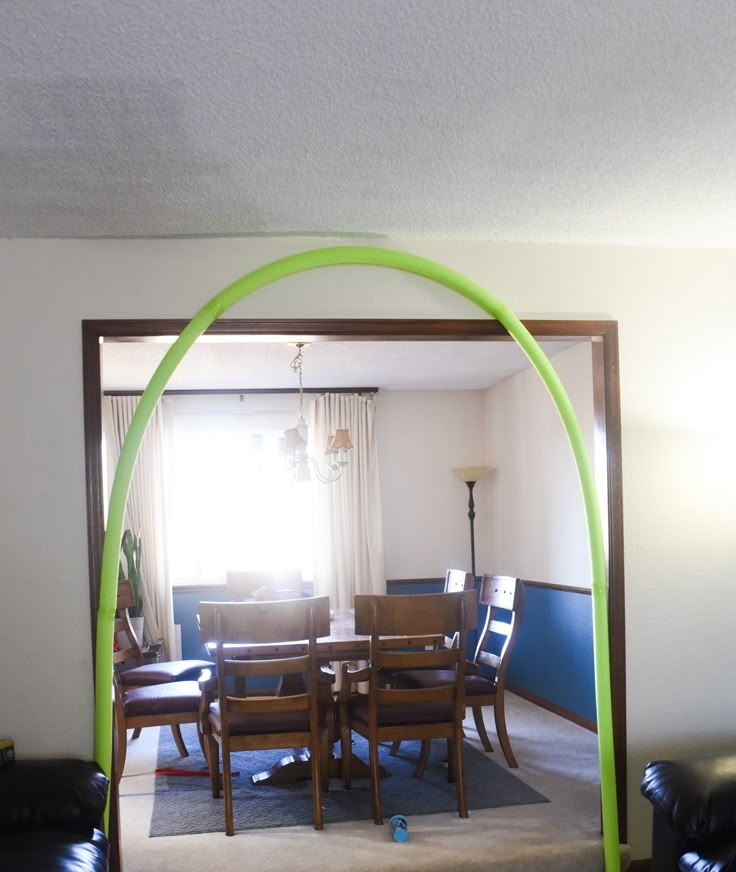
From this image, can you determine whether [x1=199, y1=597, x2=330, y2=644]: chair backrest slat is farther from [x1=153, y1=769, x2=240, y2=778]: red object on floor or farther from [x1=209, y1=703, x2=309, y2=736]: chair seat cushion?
[x1=153, y1=769, x2=240, y2=778]: red object on floor

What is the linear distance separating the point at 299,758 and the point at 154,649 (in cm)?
259

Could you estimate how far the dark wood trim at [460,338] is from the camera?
10.4ft

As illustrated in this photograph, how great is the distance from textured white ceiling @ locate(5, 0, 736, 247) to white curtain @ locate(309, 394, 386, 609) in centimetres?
412

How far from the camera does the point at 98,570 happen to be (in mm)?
3146

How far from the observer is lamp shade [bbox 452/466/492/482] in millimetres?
7156

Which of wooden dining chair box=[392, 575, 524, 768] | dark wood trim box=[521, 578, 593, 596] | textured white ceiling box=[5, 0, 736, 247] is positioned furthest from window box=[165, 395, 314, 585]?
textured white ceiling box=[5, 0, 736, 247]

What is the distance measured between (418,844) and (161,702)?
5.00 ft

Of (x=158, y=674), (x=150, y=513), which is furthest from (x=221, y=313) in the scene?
(x=150, y=513)

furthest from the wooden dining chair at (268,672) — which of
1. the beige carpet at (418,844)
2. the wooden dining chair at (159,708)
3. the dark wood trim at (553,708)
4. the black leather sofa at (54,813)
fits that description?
the dark wood trim at (553,708)

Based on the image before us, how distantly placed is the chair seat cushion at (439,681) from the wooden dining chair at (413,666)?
2.12ft

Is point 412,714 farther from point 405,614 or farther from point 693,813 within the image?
point 693,813

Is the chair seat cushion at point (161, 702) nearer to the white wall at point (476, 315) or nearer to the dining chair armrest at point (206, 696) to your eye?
the dining chair armrest at point (206, 696)

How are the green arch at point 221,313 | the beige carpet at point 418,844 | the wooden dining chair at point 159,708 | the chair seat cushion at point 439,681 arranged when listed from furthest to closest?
1. the chair seat cushion at point 439,681
2. the wooden dining chair at point 159,708
3. the beige carpet at point 418,844
4. the green arch at point 221,313

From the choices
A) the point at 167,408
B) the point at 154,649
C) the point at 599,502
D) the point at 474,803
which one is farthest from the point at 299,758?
the point at 167,408
